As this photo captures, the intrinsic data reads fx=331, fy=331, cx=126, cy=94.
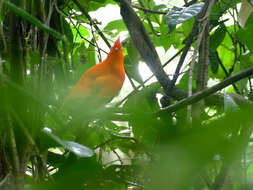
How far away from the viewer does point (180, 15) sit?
2.94 feet

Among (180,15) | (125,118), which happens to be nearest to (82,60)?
(180,15)

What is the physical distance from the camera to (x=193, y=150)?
14 centimetres

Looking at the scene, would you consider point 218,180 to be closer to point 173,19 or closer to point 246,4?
point 173,19

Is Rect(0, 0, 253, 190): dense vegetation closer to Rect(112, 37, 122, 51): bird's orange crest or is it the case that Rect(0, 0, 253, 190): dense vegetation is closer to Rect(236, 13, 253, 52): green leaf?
Rect(236, 13, 253, 52): green leaf

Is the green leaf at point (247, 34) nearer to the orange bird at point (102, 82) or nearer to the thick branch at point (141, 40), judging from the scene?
the thick branch at point (141, 40)

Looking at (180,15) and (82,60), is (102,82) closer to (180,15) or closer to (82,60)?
(82,60)

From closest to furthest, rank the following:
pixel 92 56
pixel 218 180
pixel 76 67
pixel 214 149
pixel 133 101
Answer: pixel 214 149 < pixel 218 180 < pixel 133 101 < pixel 76 67 < pixel 92 56

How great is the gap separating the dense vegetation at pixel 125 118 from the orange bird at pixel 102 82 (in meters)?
0.05

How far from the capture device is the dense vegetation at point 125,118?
0.14m

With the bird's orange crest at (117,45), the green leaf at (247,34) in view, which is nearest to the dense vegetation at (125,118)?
the green leaf at (247,34)

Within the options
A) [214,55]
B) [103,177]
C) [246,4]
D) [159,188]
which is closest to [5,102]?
[159,188]

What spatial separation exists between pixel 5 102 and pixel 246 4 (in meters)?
0.97

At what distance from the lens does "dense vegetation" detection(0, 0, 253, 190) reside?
0.47ft

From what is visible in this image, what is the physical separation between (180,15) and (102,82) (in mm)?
601
